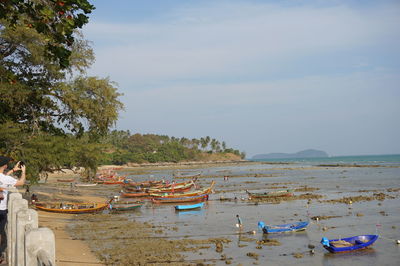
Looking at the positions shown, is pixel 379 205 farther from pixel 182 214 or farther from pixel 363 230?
pixel 182 214

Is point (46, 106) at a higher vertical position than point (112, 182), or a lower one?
higher

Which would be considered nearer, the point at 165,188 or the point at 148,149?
the point at 165,188

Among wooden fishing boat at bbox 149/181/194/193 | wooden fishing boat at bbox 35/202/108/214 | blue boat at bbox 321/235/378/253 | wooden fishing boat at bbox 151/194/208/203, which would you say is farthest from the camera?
wooden fishing boat at bbox 149/181/194/193

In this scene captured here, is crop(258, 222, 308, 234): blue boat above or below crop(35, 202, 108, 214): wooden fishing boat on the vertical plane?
below

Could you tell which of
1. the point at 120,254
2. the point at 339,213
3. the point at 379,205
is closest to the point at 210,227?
the point at 120,254

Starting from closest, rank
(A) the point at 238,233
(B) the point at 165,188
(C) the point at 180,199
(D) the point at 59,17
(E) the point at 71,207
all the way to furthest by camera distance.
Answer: (D) the point at 59,17, (A) the point at 238,233, (E) the point at 71,207, (C) the point at 180,199, (B) the point at 165,188

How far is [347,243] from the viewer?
58.4 feet

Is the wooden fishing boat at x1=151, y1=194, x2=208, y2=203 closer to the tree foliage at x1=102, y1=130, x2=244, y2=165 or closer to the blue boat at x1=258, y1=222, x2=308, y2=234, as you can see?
the blue boat at x1=258, y1=222, x2=308, y2=234

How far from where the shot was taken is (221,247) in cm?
1795

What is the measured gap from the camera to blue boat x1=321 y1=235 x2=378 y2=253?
56.6 feet

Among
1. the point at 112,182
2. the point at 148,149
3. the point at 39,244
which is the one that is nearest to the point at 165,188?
the point at 112,182

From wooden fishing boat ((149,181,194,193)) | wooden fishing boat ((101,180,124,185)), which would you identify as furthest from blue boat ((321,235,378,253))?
wooden fishing boat ((101,180,124,185))

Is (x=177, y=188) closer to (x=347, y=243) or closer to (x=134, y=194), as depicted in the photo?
(x=134, y=194)

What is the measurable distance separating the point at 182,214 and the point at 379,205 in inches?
583
